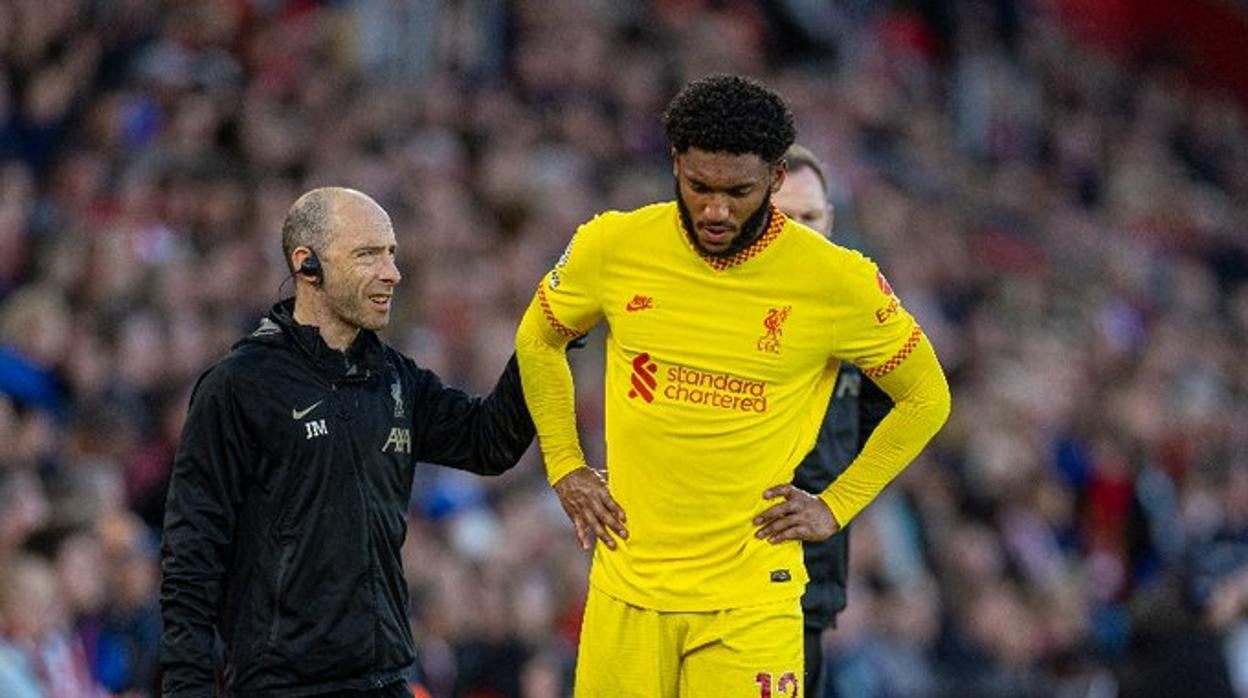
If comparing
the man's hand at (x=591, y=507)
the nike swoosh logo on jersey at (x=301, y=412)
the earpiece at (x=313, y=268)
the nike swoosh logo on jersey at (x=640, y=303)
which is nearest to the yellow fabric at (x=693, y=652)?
the man's hand at (x=591, y=507)

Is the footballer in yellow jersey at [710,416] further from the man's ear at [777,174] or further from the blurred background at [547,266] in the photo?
the blurred background at [547,266]

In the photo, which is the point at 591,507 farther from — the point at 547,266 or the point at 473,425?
the point at 547,266

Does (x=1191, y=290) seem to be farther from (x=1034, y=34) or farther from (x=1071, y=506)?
(x=1071, y=506)

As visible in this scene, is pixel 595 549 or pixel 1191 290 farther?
pixel 1191 290

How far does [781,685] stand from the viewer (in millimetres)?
7066

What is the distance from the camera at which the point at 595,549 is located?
7.25 meters

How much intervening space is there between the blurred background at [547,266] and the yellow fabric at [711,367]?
7.49ft

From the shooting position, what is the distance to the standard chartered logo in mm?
6961

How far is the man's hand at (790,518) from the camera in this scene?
7.04 m

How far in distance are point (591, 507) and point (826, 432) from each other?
125cm

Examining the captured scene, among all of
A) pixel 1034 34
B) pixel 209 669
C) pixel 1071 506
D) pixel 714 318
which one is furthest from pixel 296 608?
pixel 1034 34

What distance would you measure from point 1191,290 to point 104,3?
31.8 feet

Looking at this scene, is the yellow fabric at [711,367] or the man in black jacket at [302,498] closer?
the man in black jacket at [302,498]

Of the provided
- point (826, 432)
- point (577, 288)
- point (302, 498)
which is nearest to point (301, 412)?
point (302, 498)
